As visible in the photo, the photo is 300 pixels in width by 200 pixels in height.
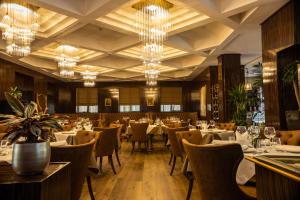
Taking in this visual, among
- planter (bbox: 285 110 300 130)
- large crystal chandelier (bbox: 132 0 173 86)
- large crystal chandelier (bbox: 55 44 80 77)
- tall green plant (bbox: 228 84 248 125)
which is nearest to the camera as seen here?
planter (bbox: 285 110 300 130)

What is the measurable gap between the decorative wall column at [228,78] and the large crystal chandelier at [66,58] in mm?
5169

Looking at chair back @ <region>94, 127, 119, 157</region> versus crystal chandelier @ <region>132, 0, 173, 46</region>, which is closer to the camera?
chair back @ <region>94, 127, 119, 157</region>

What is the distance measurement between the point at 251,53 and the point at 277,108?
3740 mm

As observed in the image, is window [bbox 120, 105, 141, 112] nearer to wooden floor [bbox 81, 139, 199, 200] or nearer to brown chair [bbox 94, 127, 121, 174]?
wooden floor [bbox 81, 139, 199, 200]

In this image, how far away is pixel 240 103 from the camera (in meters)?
7.57

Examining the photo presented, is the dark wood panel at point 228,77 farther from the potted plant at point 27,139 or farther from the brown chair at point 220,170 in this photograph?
the potted plant at point 27,139

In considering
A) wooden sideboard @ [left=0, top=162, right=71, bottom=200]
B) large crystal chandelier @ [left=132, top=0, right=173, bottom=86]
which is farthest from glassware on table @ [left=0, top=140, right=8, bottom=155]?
large crystal chandelier @ [left=132, top=0, right=173, bottom=86]

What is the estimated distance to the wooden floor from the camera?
3578 millimetres

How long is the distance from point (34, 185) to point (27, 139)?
1.06ft

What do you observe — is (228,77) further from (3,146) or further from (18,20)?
(3,146)

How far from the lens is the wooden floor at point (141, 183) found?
3578mm

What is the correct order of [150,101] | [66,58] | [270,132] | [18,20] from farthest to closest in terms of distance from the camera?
[150,101]
[66,58]
[18,20]
[270,132]

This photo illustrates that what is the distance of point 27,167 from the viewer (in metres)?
1.43

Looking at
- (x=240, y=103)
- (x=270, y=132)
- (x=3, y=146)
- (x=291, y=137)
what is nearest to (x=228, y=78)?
(x=240, y=103)
